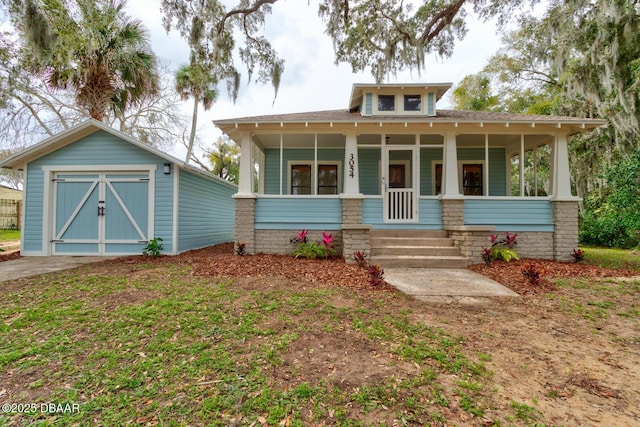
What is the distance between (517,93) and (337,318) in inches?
743

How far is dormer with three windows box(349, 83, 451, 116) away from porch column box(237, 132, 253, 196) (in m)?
3.39

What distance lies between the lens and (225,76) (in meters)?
9.05

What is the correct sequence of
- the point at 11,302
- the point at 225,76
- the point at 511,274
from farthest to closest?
the point at 225,76 < the point at 511,274 < the point at 11,302

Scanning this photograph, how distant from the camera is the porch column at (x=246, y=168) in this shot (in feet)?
22.3

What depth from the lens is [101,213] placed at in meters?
7.07

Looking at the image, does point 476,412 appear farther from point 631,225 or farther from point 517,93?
point 517,93

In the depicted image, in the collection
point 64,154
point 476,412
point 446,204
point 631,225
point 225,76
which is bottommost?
point 476,412

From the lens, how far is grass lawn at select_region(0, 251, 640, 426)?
5.78 feet

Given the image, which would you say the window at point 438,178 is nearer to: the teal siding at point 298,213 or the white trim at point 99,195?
the teal siding at point 298,213

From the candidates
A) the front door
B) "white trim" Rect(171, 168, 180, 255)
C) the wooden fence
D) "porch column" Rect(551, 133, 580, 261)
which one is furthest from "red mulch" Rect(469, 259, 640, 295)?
the wooden fence

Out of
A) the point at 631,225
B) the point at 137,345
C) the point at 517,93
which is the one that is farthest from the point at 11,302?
the point at 517,93

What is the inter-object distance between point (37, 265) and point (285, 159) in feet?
21.4

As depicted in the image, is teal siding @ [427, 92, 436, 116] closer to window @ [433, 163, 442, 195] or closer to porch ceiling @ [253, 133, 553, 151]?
porch ceiling @ [253, 133, 553, 151]

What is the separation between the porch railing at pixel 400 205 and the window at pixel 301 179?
9.79 feet
